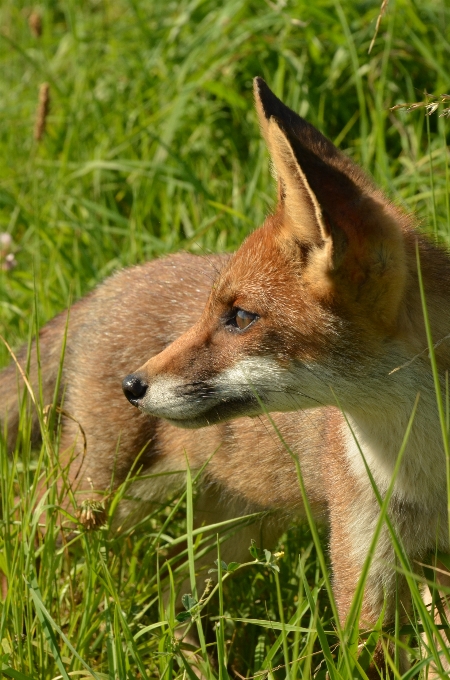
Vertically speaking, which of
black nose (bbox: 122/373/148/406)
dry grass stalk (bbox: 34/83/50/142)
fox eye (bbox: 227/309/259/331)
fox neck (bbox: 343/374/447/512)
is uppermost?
dry grass stalk (bbox: 34/83/50/142)

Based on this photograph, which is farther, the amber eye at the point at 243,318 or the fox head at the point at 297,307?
the amber eye at the point at 243,318

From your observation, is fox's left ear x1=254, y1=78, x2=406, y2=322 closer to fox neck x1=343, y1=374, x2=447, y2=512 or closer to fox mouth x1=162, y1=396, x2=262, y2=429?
fox neck x1=343, y1=374, x2=447, y2=512

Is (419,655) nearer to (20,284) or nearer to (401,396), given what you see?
(401,396)

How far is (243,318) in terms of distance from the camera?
3514mm

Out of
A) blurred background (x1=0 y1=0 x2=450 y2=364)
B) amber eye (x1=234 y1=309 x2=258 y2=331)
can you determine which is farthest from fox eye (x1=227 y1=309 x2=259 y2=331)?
blurred background (x1=0 y1=0 x2=450 y2=364)

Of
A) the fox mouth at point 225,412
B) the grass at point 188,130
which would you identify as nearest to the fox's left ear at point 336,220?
the fox mouth at point 225,412

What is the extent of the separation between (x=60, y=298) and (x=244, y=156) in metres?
1.85

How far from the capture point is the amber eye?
3.49 m

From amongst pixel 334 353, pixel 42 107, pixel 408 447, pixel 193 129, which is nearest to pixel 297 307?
pixel 334 353

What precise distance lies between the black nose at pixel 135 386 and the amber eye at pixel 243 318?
43 cm

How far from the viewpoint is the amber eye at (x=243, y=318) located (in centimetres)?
A: 349

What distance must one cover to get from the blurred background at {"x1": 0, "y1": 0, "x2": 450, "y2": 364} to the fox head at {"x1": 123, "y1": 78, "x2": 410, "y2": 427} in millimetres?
2282

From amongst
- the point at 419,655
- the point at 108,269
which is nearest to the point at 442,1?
the point at 108,269

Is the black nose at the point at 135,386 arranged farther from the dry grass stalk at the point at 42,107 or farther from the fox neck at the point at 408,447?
the dry grass stalk at the point at 42,107
